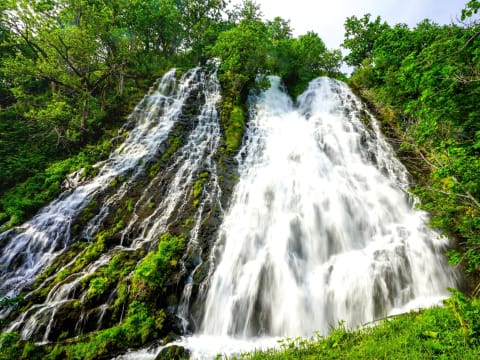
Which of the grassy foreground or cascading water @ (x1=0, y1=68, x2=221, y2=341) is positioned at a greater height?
cascading water @ (x1=0, y1=68, x2=221, y2=341)

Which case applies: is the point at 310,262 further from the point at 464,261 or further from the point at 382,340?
the point at 464,261

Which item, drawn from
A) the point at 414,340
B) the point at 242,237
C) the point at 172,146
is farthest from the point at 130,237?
the point at 414,340

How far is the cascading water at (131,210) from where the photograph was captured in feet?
21.1

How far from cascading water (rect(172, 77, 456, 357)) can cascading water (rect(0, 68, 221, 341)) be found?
128 cm

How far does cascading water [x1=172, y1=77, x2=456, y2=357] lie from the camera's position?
6.26 m

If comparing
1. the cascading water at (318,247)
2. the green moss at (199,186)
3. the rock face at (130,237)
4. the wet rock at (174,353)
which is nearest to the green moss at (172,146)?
the rock face at (130,237)

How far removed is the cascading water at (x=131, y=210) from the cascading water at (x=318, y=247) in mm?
1281

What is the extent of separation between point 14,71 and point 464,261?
2116 centimetres

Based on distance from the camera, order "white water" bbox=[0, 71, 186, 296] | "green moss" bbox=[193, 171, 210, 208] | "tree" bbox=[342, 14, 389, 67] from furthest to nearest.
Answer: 1. "tree" bbox=[342, 14, 389, 67]
2. "green moss" bbox=[193, 171, 210, 208]
3. "white water" bbox=[0, 71, 186, 296]

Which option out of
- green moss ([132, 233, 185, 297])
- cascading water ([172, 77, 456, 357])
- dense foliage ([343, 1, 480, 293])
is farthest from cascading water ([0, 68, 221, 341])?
dense foliage ([343, 1, 480, 293])

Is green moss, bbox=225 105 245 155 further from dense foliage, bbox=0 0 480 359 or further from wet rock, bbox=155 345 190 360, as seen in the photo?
wet rock, bbox=155 345 190 360

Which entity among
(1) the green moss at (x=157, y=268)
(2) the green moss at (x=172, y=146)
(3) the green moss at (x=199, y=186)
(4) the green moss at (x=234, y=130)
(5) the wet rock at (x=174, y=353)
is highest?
(4) the green moss at (x=234, y=130)

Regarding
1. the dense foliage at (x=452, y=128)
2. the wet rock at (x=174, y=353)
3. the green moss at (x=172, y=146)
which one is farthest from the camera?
the green moss at (x=172, y=146)

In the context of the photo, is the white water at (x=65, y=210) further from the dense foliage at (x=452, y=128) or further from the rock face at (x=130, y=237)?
the dense foliage at (x=452, y=128)
